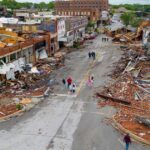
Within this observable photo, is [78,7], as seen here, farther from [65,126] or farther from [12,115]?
[65,126]

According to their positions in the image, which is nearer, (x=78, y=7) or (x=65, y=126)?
(x=65, y=126)

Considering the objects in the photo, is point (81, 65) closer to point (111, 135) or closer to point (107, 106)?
point (107, 106)

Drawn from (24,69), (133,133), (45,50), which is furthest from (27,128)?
(45,50)

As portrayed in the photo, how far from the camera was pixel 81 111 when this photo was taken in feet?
92.6

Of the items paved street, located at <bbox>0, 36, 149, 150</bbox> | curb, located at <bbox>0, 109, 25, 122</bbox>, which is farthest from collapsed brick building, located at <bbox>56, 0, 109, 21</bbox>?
curb, located at <bbox>0, 109, 25, 122</bbox>

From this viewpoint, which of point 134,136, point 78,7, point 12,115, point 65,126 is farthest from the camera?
point 78,7

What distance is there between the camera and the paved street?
21.9 m

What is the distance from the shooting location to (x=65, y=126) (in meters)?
24.9

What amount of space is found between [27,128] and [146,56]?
103 feet

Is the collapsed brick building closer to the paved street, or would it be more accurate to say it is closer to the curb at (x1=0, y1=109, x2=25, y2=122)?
the paved street

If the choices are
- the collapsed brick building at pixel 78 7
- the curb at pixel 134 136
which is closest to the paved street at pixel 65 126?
the curb at pixel 134 136

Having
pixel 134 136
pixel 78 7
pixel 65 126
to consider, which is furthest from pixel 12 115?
pixel 78 7

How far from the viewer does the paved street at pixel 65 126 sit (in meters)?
21.9

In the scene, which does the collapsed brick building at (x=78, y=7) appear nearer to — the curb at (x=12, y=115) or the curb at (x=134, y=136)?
the curb at (x=12, y=115)
